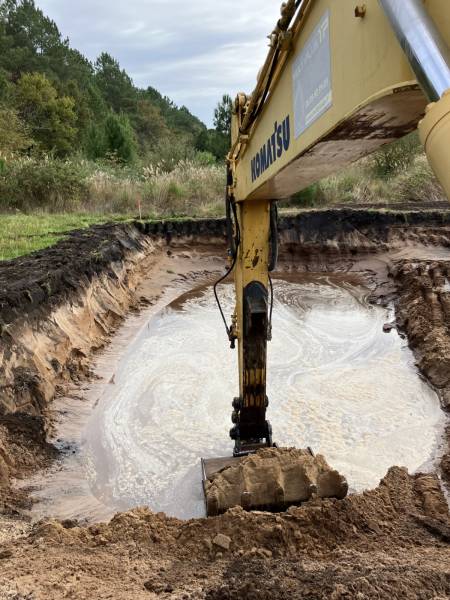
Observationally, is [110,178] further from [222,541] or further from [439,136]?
[439,136]

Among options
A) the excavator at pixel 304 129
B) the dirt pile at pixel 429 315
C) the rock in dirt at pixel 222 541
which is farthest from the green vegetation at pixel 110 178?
the rock in dirt at pixel 222 541

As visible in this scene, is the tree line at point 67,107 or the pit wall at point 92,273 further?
the tree line at point 67,107

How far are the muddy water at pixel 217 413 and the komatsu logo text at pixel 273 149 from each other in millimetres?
3249

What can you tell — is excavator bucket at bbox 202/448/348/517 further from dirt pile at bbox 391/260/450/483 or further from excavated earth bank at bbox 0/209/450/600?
dirt pile at bbox 391/260/450/483

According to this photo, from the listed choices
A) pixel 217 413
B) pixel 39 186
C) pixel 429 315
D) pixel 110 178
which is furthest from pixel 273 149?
pixel 110 178

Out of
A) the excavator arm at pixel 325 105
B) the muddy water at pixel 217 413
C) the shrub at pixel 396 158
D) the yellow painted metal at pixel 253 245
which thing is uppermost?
the shrub at pixel 396 158

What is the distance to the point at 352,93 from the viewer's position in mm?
1845

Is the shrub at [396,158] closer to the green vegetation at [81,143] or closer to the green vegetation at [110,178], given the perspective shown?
the green vegetation at [110,178]

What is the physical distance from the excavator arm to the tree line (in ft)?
65.4

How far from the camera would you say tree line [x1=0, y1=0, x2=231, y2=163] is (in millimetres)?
27384

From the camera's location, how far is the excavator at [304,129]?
125cm

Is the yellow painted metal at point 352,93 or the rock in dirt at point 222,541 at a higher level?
the yellow painted metal at point 352,93

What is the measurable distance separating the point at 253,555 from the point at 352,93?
288cm

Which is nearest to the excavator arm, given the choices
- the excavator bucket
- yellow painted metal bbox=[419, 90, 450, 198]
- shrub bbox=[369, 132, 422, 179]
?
yellow painted metal bbox=[419, 90, 450, 198]
